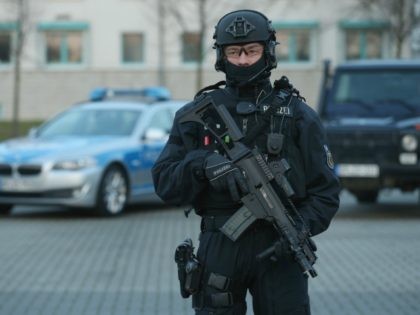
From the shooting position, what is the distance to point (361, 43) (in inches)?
1821

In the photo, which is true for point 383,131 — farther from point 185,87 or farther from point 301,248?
point 185,87

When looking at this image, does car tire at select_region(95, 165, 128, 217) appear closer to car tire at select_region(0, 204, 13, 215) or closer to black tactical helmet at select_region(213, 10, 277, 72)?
car tire at select_region(0, 204, 13, 215)

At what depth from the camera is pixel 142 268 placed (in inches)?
398

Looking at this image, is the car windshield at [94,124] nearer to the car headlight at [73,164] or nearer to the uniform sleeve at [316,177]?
the car headlight at [73,164]

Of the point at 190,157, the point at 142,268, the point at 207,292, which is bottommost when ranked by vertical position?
the point at 142,268

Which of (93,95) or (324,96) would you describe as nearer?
(324,96)

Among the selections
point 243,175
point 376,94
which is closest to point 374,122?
point 376,94

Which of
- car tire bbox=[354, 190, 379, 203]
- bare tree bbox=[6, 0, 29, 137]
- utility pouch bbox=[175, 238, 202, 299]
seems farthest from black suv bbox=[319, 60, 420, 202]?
bare tree bbox=[6, 0, 29, 137]

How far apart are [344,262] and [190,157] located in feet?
19.9

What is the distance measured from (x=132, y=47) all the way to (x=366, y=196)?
3087 cm

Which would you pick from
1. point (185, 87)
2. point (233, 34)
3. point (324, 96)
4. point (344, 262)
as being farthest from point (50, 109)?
point (233, 34)

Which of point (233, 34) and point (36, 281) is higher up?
point (233, 34)

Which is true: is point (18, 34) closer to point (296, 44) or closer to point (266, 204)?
point (296, 44)

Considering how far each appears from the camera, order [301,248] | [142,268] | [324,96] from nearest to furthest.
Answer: [301,248] < [142,268] < [324,96]
